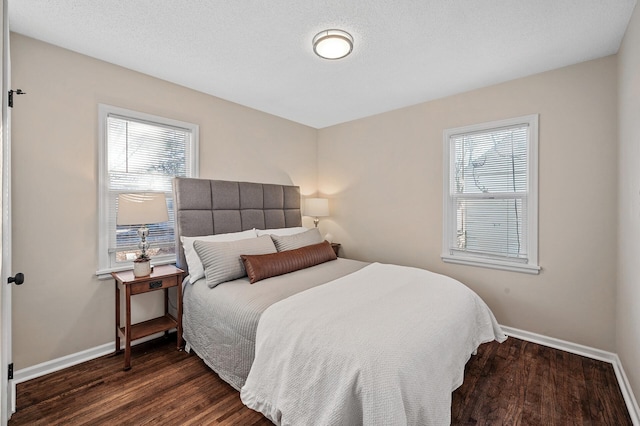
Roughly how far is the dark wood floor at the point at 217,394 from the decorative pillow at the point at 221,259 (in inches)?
28.8

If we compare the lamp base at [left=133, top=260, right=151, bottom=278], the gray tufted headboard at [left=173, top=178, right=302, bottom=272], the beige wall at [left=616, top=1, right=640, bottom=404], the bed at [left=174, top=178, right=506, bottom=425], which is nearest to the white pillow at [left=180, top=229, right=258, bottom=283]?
the bed at [left=174, top=178, right=506, bottom=425]

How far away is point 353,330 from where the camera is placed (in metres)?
1.55

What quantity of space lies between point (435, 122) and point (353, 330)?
8.97ft

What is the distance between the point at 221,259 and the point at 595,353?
10.8 ft

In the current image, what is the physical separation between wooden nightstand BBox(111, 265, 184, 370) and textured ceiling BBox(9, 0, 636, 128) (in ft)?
6.05

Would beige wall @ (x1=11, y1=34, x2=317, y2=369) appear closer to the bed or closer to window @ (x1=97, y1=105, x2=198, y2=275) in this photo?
window @ (x1=97, y1=105, x2=198, y2=275)

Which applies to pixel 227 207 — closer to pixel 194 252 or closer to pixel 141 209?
pixel 194 252

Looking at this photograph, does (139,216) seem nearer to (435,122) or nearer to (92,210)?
(92,210)

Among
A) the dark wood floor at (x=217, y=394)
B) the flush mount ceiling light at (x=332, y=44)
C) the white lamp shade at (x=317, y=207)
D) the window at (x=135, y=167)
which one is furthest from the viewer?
the white lamp shade at (x=317, y=207)

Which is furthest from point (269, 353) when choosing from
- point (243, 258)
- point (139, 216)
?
point (139, 216)

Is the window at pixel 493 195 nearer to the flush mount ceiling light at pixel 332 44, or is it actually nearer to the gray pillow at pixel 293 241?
the gray pillow at pixel 293 241

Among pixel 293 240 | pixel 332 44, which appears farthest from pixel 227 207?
pixel 332 44

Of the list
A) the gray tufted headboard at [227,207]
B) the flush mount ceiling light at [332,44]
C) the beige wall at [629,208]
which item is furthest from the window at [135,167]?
the beige wall at [629,208]

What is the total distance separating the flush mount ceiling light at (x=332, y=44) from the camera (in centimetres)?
208
